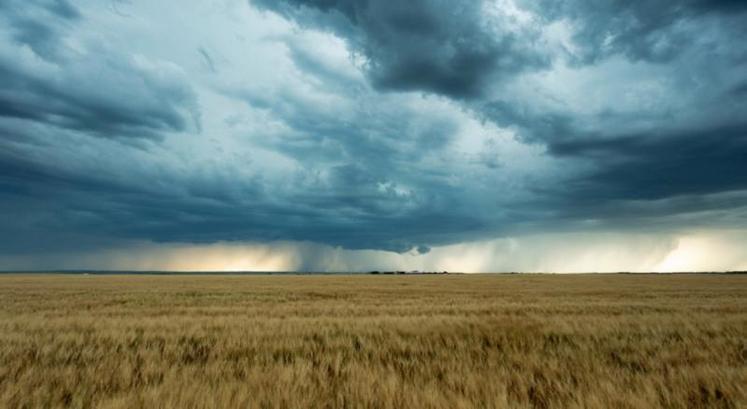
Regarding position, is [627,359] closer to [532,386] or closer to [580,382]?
[580,382]

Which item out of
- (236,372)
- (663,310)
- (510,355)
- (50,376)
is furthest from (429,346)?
(663,310)

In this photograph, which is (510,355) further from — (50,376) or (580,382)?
(50,376)

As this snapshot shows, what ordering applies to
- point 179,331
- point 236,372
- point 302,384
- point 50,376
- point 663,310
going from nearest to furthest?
point 302,384
point 50,376
point 236,372
point 179,331
point 663,310

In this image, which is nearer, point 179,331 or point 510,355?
point 510,355

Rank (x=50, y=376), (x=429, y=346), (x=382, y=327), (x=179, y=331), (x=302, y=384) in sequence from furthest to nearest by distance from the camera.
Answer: (x=382, y=327)
(x=179, y=331)
(x=429, y=346)
(x=50, y=376)
(x=302, y=384)

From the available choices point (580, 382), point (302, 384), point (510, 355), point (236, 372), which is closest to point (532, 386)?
point (580, 382)

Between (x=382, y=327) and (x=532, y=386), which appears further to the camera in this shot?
(x=382, y=327)

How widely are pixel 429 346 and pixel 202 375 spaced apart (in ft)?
14.5

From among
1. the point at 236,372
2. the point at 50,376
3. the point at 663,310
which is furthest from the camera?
the point at 663,310

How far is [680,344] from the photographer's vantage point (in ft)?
29.7

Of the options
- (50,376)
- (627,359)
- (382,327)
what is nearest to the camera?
(50,376)

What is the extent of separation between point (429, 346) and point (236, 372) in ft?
12.8

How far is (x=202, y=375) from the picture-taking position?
628 cm

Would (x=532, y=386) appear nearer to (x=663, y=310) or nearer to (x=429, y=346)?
(x=429, y=346)
